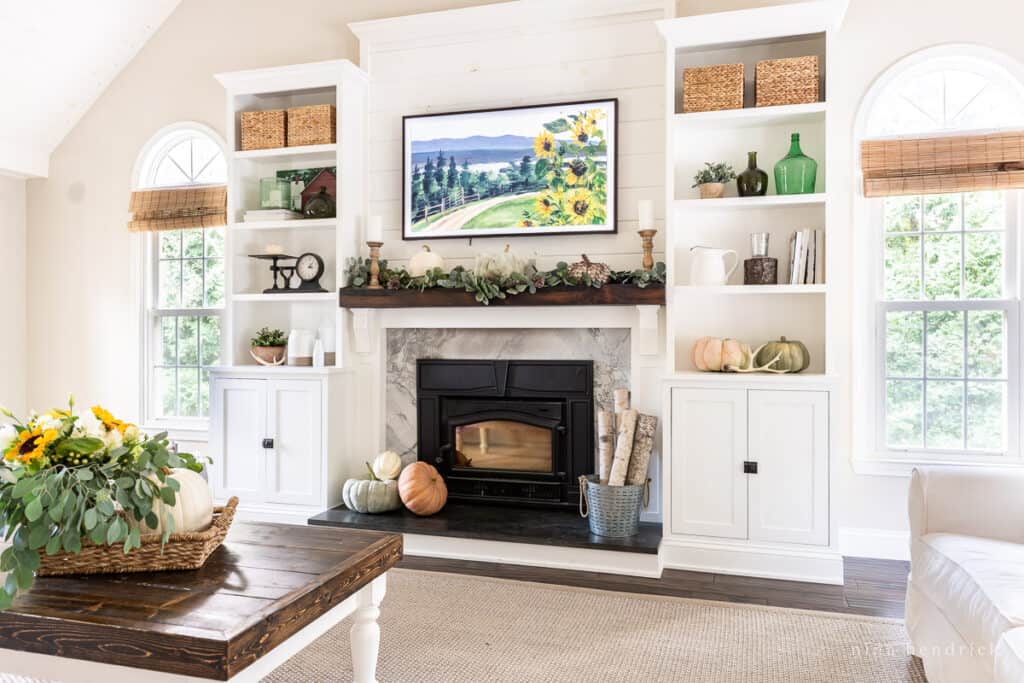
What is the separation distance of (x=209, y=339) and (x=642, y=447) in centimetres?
306

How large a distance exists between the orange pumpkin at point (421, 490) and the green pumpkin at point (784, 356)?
179 cm

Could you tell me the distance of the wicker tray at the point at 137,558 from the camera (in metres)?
1.80

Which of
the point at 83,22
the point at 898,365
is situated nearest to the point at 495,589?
the point at 898,365

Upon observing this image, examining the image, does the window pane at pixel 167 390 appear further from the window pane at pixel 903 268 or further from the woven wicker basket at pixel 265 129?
the window pane at pixel 903 268

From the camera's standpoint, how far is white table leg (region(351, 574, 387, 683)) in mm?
2025

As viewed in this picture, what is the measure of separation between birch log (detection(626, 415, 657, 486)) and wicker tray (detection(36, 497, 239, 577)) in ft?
7.24

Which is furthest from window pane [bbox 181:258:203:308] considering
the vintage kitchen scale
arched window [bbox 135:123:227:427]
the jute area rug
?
the jute area rug

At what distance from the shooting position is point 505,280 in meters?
3.80

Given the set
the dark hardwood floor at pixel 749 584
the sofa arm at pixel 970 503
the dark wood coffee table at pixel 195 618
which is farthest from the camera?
the dark hardwood floor at pixel 749 584

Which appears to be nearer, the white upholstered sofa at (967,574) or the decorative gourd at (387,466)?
the white upholstered sofa at (967,574)

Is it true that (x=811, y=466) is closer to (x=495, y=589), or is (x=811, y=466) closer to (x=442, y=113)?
(x=495, y=589)

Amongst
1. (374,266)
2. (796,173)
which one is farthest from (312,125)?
(796,173)

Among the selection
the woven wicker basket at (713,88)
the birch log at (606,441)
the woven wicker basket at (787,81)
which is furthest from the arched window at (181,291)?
the woven wicker basket at (787,81)

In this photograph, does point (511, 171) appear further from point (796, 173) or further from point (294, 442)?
point (294, 442)
